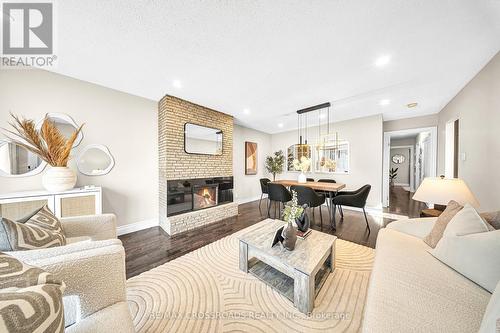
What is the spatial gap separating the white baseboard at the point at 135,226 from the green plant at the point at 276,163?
A: 377 centimetres

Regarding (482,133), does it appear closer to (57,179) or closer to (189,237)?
(189,237)

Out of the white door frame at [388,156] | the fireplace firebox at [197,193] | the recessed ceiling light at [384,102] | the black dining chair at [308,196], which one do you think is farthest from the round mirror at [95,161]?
the white door frame at [388,156]

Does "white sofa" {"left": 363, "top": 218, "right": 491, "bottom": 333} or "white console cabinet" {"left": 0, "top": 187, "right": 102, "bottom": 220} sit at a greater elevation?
"white console cabinet" {"left": 0, "top": 187, "right": 102, "bottom": 220}

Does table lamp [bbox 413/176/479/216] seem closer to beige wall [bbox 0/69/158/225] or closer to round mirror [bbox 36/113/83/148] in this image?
beige wall [bbox 0/69/158/225]

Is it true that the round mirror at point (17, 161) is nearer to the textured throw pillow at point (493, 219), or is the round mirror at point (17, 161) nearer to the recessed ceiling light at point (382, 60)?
the recessed ceiling light at point (382, 60)

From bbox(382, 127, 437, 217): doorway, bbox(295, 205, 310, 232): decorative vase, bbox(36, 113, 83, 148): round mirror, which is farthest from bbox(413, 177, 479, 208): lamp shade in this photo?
bbox(36, 113, 83, 148): round mirror

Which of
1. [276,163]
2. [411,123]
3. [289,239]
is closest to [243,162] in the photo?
[276,163]

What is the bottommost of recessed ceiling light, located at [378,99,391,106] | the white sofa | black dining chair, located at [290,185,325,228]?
the white sofa

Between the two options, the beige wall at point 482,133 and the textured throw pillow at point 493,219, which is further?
the beige wall at point 482,133

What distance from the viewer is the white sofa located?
0.76 m

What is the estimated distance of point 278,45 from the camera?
1729mm

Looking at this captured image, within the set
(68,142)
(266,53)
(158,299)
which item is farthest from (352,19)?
(68,142)

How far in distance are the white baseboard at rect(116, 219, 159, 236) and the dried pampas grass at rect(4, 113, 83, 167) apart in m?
1.30

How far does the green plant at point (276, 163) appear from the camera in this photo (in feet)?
18.6
